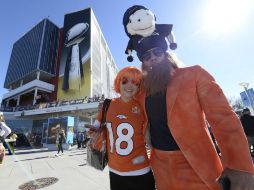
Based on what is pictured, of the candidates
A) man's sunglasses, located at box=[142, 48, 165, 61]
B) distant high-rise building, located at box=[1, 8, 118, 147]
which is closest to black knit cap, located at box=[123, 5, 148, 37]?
man's sunglasses, located at box=[142, 48, 165, 61]

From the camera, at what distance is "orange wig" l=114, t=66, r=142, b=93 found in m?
2.19

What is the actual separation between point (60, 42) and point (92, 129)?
49853 millimetres

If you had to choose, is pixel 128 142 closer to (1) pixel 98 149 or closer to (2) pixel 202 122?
(1) pixel 98 149

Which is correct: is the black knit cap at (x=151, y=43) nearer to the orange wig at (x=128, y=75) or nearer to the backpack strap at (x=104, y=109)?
the orange wig at (x=128, y=75)

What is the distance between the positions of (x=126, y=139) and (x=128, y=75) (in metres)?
0.67

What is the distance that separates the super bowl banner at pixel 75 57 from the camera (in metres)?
38.5

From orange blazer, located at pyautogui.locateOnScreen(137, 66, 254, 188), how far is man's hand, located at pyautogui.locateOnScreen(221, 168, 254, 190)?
5 cm

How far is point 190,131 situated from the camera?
4.47 ft

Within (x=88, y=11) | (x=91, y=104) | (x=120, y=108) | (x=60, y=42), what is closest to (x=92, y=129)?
(x=120, y=108)

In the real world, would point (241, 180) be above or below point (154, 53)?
below

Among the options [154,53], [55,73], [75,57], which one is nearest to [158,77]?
A: [154,53]

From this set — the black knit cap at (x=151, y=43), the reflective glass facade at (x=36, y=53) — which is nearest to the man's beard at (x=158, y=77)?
the black knit cap at (x=151, y=43)

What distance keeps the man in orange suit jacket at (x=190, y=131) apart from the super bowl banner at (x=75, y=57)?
36.0 meters

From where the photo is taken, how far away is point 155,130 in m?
1.59
